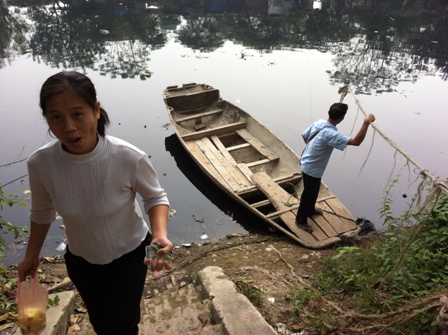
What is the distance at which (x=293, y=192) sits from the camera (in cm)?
548

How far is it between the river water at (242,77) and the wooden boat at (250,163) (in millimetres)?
597

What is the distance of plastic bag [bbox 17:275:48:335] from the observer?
168 cm

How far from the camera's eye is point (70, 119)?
128 centimetres

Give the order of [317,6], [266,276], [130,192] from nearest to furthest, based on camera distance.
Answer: [130,192]
[266,276]
[317,6]

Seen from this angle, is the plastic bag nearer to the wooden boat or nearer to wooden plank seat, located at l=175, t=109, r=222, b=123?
the wooden boat

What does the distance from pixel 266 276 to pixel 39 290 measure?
2128 millimetres

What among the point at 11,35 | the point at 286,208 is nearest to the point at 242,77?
the point at 286,208

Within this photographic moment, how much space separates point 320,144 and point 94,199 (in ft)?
9.90

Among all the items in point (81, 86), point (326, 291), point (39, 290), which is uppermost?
point (81, 86)

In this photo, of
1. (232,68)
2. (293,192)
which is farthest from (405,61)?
(293,192)

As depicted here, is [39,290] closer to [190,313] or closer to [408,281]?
[190,313]

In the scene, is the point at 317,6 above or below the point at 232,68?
above

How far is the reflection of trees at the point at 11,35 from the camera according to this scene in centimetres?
1310

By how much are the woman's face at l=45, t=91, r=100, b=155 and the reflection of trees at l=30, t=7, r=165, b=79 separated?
1042 centimetres
